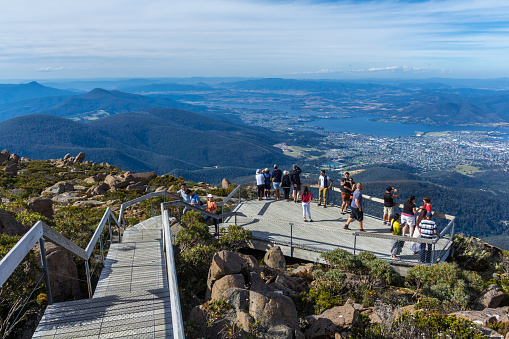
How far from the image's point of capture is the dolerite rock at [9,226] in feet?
27.3

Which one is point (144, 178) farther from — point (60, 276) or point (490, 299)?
point (490, 299)

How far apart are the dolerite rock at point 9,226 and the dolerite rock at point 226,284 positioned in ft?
19.4

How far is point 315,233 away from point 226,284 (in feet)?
19.9

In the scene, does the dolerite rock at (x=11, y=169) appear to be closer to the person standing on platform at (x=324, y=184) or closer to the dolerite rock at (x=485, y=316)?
the person standing on platform at (x=324, y=184)

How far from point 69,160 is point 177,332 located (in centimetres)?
4156

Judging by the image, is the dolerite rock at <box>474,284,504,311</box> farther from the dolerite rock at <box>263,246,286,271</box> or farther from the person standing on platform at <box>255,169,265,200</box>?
the person standing on platform at <box>255,169,265,200</box>

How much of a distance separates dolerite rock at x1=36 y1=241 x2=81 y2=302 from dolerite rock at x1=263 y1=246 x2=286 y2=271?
5.24m

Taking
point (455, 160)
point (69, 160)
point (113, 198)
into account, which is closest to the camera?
point (113, 198)

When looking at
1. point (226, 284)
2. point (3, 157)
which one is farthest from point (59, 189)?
point (3, 157)

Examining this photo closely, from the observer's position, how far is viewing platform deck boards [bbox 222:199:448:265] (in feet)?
33.7

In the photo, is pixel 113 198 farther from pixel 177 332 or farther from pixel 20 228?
pixel 177 332

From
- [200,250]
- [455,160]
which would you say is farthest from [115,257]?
[455,160]

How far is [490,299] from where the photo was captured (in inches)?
307

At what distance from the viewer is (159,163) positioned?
172 meters
